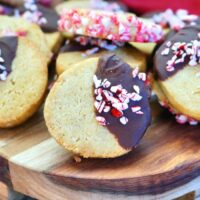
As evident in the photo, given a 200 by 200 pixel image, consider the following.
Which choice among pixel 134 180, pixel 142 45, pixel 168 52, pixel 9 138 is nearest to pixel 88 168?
pixel 134 180

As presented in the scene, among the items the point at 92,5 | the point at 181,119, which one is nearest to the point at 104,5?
the point at 92,5

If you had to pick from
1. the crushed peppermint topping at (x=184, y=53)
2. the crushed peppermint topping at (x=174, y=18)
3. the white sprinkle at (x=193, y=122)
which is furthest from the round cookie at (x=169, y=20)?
the white sprinkle at (x=193, y=122)

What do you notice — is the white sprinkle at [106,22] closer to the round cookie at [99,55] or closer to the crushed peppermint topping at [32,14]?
the round cookie at [99,55]

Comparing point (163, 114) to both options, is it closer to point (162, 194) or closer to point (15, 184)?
point (162, 194)

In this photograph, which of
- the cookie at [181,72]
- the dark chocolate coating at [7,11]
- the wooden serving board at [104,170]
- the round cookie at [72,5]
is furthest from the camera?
the round cookie at [72,5]

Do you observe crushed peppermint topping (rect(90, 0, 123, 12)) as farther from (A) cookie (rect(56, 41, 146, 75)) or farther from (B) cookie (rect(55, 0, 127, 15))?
(A) cookie (rect(56, 41, 146, 75))

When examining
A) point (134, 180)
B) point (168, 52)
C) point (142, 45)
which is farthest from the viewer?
point (142, 45)
